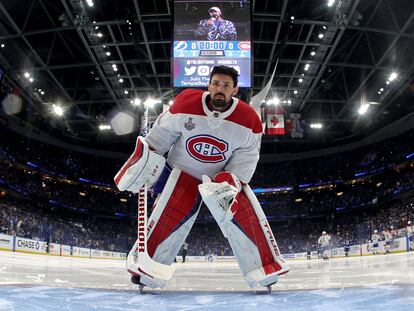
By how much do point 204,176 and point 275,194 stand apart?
33657 millimetres

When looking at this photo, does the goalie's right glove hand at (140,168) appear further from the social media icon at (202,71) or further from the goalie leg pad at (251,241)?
the social media icon at (202,71)

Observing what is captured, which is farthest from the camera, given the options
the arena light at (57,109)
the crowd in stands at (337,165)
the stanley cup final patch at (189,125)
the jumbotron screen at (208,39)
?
the crowd in stands at (337,165)

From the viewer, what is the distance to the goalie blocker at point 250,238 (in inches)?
129

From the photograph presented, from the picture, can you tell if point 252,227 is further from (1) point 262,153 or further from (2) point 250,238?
(1) point 262,153

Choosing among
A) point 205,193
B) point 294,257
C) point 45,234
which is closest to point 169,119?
point 205,193

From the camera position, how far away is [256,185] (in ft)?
115

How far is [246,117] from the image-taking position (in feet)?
10.9

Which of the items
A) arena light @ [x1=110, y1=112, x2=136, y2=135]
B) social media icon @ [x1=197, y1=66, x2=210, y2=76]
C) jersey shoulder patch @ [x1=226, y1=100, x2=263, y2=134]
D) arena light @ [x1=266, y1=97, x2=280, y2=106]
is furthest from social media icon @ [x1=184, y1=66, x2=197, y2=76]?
arena light @ [x1=110, y1=112, x2=136, y2=135]

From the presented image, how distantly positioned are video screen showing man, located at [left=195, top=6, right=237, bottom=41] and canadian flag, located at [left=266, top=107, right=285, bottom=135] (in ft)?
23.2

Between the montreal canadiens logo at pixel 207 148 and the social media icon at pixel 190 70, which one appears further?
the social media icon at pixel 190 70

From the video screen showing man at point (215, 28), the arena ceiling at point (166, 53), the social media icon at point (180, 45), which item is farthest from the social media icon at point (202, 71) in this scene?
the arena ceiling at point (166, 53)

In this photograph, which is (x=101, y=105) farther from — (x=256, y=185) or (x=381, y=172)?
(x=381, y=172)

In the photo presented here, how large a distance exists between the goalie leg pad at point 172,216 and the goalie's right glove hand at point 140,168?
0.25 meters

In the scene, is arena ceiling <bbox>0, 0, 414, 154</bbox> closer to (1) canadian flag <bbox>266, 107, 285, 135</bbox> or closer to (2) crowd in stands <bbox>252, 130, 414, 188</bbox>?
(1) canadian flag <bbox>266, 107, 285, 135</bbox>
